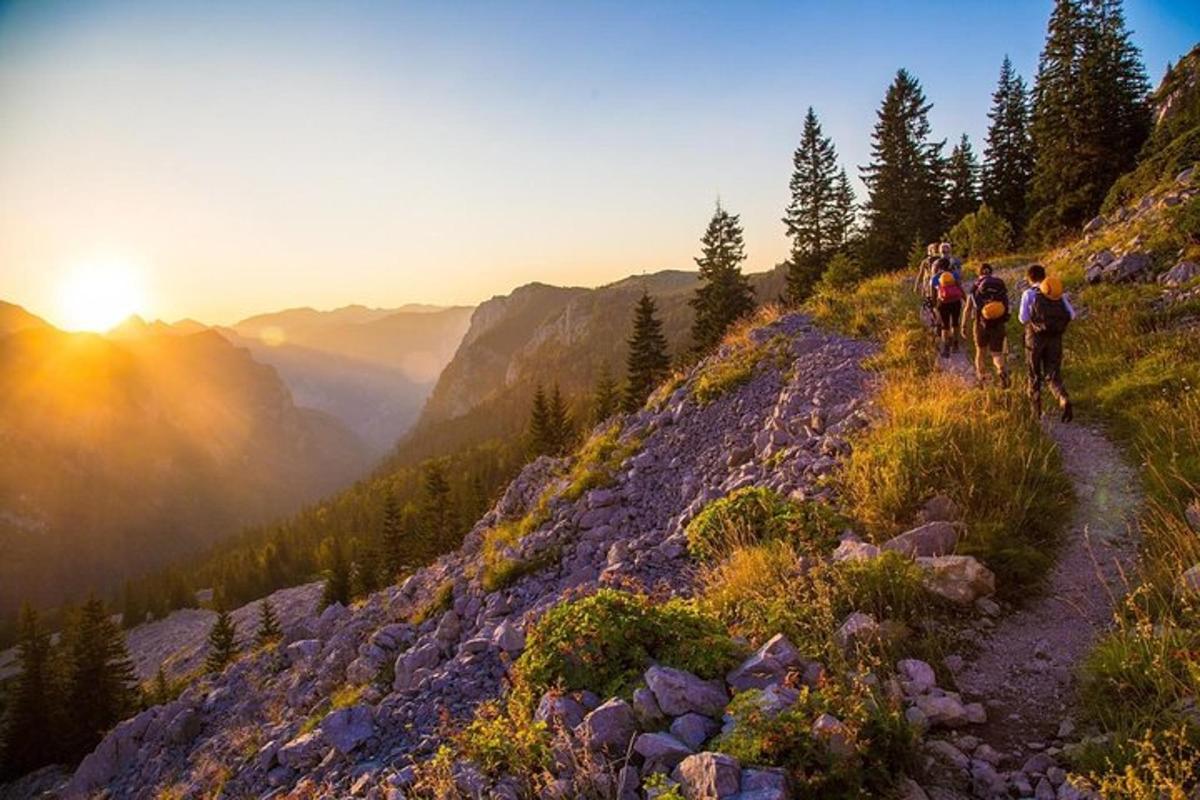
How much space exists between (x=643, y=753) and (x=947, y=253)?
1523 centimetres

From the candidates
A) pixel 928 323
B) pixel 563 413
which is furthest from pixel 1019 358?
pixel 563 413

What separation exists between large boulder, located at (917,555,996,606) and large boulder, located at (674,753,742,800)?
334 centimetres

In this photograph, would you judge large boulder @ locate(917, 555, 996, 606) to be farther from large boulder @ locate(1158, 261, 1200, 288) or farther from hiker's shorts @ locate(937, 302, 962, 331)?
large boulder @ locate(1158, 261, 1200, 288)

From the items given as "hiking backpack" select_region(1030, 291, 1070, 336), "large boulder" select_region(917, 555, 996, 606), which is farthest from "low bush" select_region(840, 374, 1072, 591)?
"hiking backpack" select_region(1030, 291, 1070, 336)

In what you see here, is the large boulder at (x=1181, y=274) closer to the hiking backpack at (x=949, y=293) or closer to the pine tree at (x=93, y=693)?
the hiking backpack at (x=949, y=293)

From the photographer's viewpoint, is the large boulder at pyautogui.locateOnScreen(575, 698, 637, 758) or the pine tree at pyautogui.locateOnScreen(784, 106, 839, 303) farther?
the pine tree at pyautogui.locateOnScreen(784, 106, 839, 303)

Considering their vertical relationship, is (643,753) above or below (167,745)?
above

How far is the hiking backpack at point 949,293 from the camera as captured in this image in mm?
14320

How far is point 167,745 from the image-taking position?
19.9m

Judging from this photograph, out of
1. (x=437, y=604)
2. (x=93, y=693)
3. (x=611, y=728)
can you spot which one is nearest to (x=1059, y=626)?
(x=611, y=728)

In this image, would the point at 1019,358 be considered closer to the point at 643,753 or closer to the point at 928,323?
the point at 928,323

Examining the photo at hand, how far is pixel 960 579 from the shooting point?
6.12 m

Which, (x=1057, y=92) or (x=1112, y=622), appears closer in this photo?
(x=1112, y=622)

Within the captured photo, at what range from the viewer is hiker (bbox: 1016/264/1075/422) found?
35.0 ft
